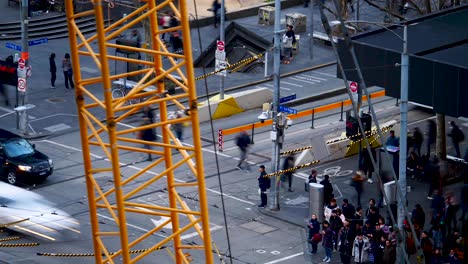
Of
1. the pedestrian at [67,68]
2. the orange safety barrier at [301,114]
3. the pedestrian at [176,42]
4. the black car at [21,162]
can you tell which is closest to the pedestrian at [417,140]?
the orange safety barrier at [301,114]

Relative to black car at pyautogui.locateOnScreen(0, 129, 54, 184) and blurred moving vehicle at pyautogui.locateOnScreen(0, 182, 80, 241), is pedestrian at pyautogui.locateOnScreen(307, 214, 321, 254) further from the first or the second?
black car at pyautogui.locateOnScreen(0, 129, 54, 184)

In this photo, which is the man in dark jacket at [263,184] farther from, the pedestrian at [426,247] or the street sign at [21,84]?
the street sign at [21,84]

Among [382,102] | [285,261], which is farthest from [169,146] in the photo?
[382,102]

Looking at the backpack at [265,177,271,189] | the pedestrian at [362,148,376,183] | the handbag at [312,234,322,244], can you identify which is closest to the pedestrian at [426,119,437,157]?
the pedestrian at [362,148,376,183]

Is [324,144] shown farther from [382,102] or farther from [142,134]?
[142,134]

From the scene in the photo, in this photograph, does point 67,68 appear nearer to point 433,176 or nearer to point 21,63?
point 21,63

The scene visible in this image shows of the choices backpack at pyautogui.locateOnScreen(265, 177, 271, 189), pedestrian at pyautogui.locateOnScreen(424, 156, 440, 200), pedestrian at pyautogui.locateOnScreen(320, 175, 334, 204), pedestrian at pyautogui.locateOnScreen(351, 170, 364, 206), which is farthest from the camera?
pedestrian at pyautogui.locateOnScreen(424, 156, 440, 200)
